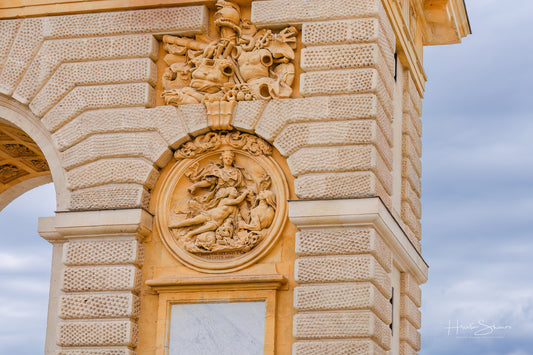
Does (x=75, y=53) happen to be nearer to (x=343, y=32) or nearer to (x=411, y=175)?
(x=343, y=32)

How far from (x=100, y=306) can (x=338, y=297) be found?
3.77 meters

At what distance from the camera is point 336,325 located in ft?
55.5

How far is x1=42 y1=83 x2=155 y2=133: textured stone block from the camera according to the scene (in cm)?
1888

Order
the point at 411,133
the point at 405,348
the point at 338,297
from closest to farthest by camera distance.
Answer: the point at 338,297
the point at 405,348
the point at 411,133

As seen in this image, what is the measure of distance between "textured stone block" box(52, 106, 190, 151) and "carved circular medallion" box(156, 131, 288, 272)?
32cm

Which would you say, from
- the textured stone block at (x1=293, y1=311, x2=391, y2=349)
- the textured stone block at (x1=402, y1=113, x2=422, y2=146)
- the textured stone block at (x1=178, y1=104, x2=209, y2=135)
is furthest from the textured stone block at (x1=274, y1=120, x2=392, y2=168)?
the textured stone block at (x1=402, y1=113, x2=422, y2=146)

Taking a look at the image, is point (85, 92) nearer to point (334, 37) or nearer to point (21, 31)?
point (21, 31)

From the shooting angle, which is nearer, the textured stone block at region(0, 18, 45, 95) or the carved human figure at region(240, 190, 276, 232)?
the carved human figure at region(240, 190, 276, 232)

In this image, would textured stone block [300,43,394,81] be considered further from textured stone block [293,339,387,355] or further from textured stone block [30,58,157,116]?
textured stone block [293,339,387,355]

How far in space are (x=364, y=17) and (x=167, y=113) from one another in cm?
352

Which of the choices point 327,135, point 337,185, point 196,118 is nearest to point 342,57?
point 327,135

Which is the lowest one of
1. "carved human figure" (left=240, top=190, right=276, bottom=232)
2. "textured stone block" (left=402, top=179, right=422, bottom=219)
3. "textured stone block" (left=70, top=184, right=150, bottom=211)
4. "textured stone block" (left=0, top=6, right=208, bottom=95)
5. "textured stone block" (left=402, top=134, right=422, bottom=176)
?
"carved human figure" (left=240, top=190, right=276, bottom=232)

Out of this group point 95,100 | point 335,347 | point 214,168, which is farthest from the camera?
point 95,100

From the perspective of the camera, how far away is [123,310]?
17.8 metres
